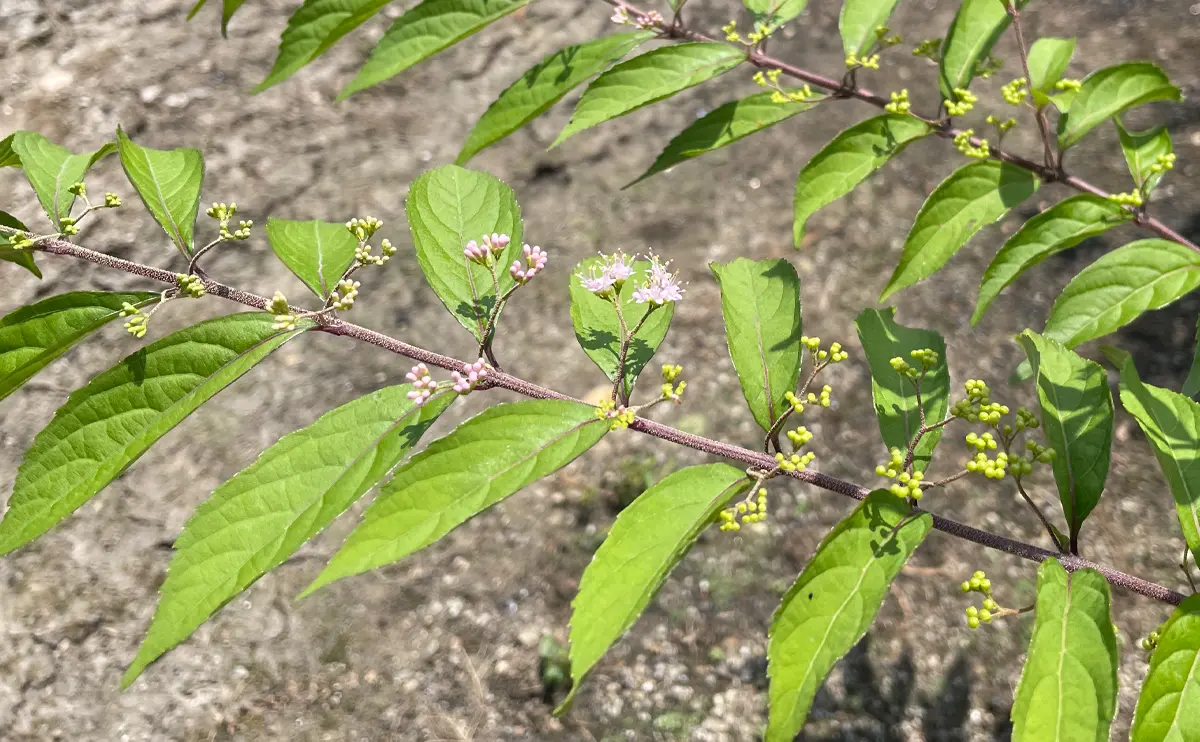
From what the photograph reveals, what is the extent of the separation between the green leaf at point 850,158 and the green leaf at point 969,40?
0.89 feet

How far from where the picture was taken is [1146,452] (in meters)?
3.43

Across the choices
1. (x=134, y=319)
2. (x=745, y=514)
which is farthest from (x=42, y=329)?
(x=745, y=514)

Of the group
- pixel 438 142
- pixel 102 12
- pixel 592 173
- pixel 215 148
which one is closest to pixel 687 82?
pixel 592 173

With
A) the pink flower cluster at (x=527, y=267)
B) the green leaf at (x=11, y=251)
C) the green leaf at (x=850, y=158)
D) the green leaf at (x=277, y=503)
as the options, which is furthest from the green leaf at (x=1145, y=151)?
the green leaf at (x=11, y=251)

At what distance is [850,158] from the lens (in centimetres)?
209

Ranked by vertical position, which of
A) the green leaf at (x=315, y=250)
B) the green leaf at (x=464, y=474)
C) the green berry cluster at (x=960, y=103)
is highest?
the green berry cluster at (x=960, y=103)

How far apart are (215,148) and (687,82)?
3.62m

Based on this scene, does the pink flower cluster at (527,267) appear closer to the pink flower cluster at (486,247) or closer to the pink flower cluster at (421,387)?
the pink flower cluster at (486,247)

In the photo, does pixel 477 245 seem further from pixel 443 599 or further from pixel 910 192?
pixel 910 192

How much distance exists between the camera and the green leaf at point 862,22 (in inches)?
90.6

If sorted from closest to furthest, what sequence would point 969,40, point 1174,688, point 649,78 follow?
1. point 1174,688
2. point 649,78
3. point 969,40

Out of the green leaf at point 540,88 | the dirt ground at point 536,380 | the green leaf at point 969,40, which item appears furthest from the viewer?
the dirt ground at point 536,380

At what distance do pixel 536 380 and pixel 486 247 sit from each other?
7.62ft

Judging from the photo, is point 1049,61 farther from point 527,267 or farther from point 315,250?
point 315,250
